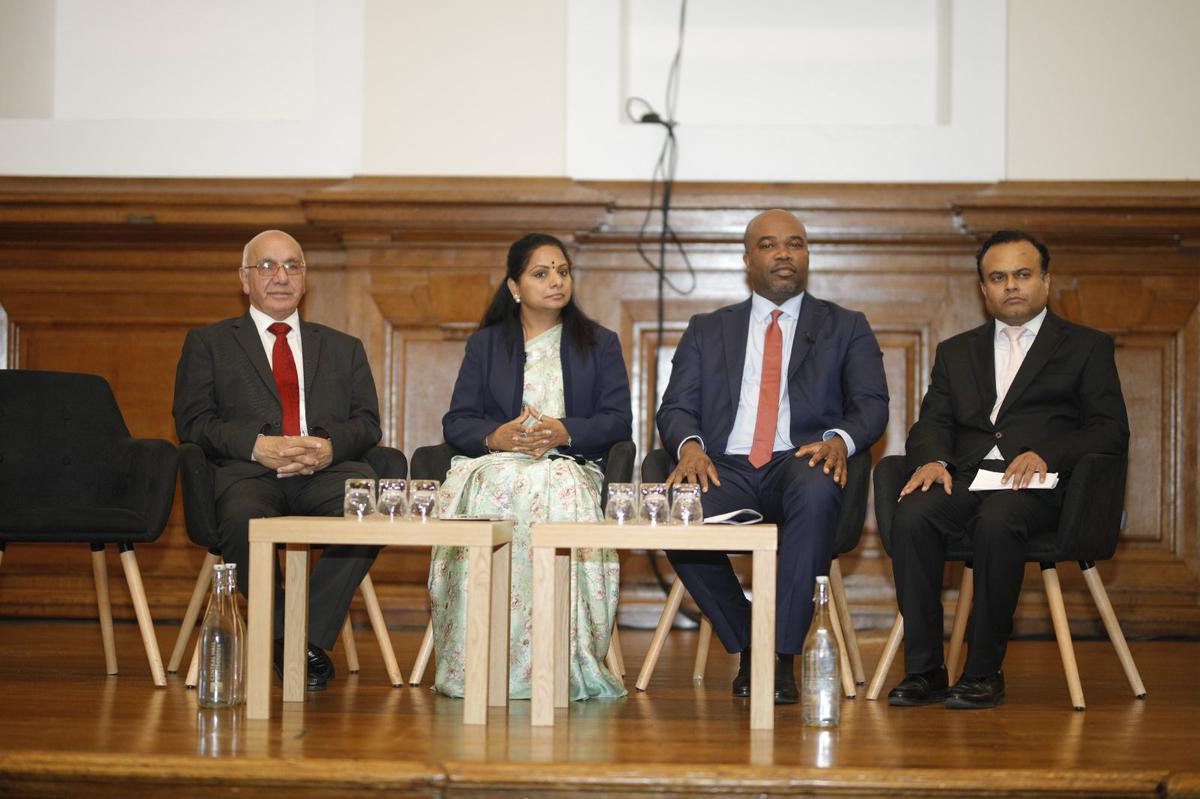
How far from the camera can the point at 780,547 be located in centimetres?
367

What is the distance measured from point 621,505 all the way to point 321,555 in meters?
1.14

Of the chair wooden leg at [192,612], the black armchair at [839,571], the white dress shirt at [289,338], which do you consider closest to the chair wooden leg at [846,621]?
the black armchair at [839,571]

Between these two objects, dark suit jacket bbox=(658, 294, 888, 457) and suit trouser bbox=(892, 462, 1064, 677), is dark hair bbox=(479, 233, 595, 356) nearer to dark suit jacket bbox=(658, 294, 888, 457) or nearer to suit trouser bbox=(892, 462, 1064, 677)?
dark suit jacket bbox=(658, 294, 888, 457)

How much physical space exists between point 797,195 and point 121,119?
2932 mm

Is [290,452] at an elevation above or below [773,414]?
below

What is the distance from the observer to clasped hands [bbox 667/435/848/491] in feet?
12.4

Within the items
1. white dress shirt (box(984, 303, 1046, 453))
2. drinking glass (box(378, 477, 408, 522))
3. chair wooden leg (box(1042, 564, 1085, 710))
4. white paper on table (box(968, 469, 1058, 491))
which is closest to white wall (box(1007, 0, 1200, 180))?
white dress shirt (box(984, 303, 1046, 453))

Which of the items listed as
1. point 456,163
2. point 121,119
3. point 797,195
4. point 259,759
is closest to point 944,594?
point 797,195

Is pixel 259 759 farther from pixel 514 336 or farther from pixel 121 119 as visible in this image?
pixel 121 119

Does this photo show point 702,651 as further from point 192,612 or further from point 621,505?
point 192,612

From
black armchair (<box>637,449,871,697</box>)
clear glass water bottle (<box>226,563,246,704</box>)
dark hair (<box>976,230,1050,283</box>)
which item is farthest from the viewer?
dark hair (<box>976,230,1050,283</box>)

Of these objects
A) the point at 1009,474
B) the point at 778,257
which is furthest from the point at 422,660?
the point at 1009,474

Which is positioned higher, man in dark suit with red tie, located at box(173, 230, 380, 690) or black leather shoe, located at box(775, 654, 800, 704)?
man in dark suit with red tie, located at box(173, 230, 380, 690)

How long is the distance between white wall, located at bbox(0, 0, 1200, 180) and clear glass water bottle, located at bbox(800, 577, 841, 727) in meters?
2.69
